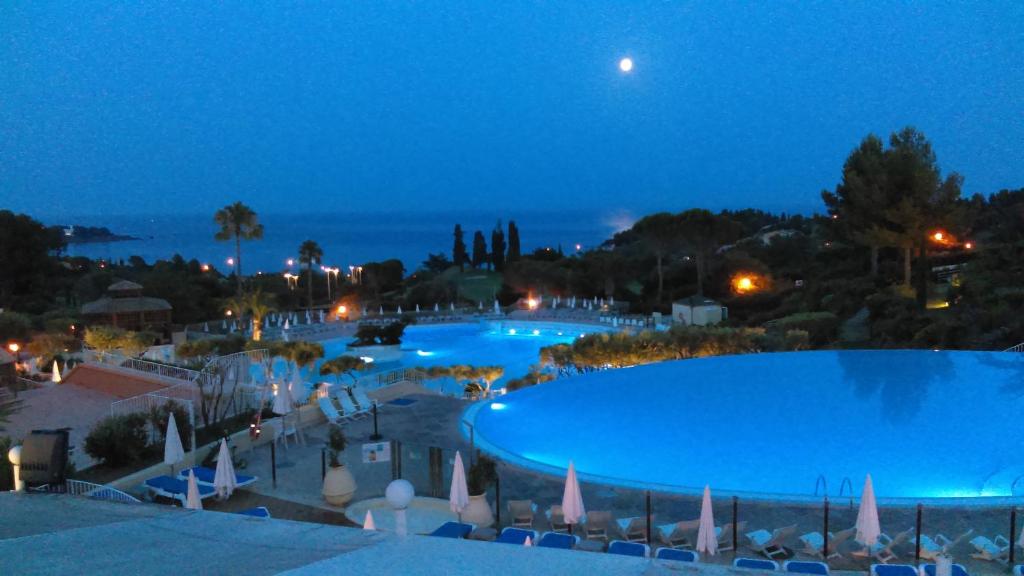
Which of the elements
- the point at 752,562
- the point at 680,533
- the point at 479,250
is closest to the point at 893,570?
the point at 752,562

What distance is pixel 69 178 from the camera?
210 feet

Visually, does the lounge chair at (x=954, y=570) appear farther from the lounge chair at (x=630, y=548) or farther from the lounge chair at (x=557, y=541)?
the lounge chair at (x=557, y=541)

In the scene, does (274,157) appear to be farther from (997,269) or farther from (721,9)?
(997,269)

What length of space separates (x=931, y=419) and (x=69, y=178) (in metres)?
72.3

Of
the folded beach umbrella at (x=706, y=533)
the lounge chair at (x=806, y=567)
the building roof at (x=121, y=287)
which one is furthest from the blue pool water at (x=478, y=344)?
the lounge chair at (x=806, y=567)

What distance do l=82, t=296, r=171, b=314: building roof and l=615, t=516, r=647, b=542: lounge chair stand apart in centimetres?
2030

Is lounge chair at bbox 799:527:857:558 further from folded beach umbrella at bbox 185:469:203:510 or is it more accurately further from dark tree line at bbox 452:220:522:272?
dark tree line at bbox 452:220:522:272

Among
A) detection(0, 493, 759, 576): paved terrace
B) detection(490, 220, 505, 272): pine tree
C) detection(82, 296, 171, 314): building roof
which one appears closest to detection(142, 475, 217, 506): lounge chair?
detection(0, 493, 759, 576): paved terrace

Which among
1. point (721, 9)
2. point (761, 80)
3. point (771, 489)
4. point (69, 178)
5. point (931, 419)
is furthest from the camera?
point (69, 178)

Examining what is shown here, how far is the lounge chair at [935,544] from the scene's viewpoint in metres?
5.97

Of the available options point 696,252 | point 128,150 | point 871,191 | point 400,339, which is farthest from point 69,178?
point 871,191

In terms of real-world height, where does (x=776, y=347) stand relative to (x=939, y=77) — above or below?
below

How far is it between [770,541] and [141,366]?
13.4 meters

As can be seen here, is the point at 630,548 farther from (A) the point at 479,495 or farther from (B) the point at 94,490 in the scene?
(B) the point at 94,490
